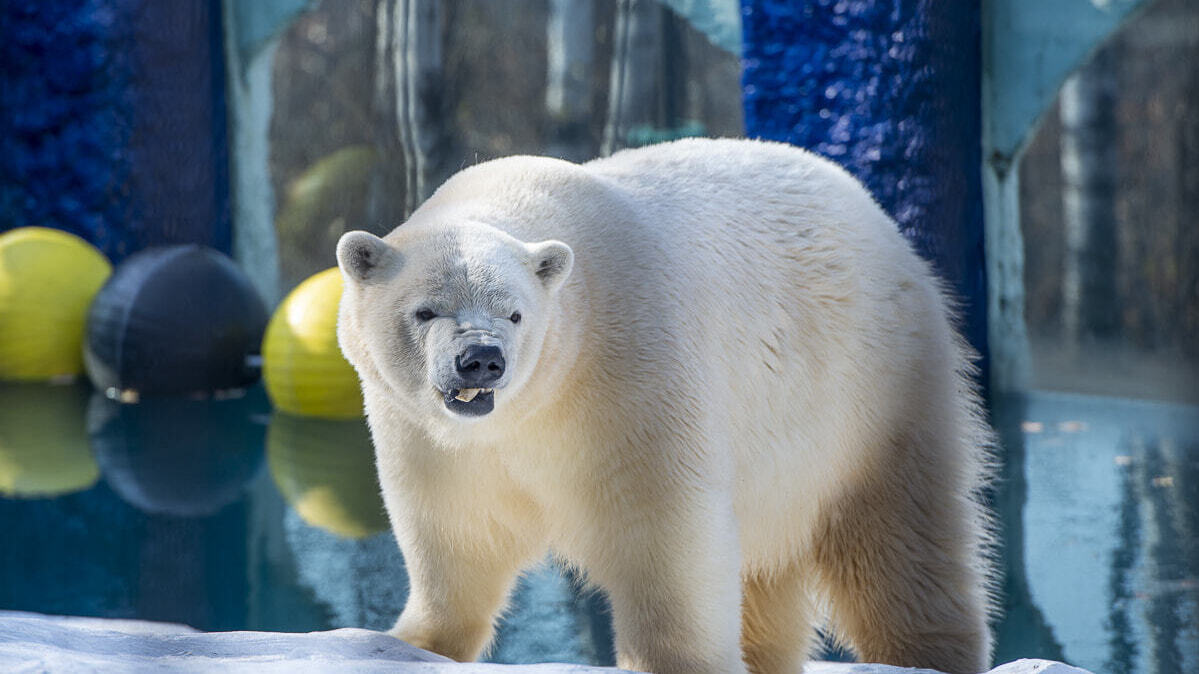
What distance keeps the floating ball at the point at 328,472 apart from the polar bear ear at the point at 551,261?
7.70 feet

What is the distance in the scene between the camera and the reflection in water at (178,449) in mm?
4582

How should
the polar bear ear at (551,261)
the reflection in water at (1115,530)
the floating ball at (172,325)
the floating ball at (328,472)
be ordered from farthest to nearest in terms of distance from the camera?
the floating ball at (172,325) → the floating ball at (328,472) → the reflection in water at (1115,530) → the polar bear ear at (551,261)

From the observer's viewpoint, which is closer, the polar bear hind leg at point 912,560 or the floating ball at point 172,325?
the polar bear hind leg at point 912,560

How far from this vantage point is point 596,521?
2088 millimetres

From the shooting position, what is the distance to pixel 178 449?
211 inches

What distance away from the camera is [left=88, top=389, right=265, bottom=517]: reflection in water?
15.0ft

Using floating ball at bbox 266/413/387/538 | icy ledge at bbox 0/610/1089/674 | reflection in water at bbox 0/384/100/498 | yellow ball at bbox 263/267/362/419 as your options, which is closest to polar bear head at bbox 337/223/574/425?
icy ledge at bbox 0/610/1089/674

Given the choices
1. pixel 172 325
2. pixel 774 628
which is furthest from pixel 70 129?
pixel 774 628

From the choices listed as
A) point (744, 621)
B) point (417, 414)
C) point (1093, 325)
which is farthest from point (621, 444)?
point (1093, 325)

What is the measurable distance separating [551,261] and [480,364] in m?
0.22

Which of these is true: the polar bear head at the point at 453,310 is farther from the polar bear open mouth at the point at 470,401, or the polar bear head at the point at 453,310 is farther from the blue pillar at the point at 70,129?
the blue pillar at the point at 70,129

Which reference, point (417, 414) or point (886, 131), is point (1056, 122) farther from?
point (417, 414)

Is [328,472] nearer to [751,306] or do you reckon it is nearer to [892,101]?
[892,101]

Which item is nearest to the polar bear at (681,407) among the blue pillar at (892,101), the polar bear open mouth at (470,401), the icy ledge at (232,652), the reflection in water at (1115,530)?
the polar bear open mouth at (470,401)
